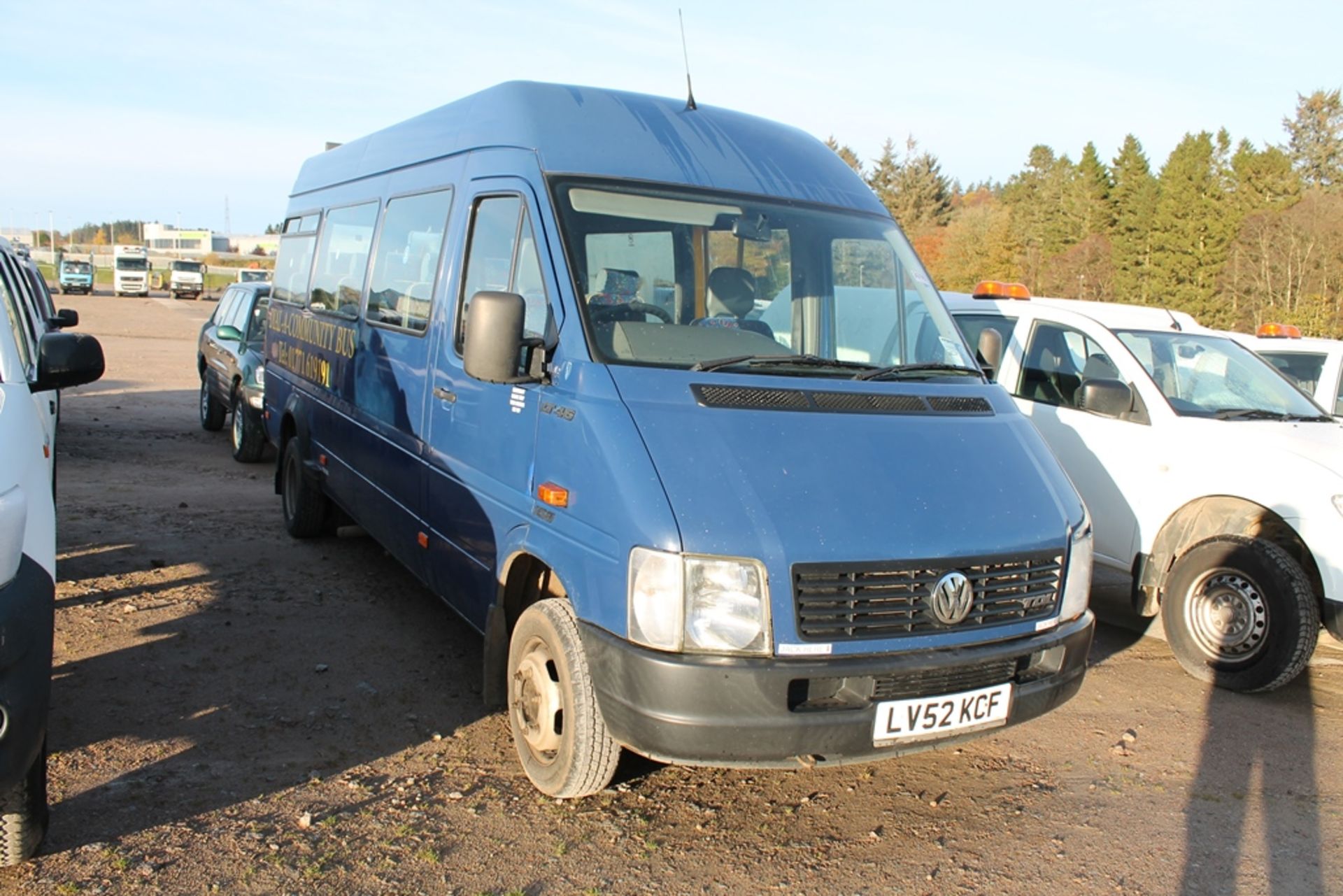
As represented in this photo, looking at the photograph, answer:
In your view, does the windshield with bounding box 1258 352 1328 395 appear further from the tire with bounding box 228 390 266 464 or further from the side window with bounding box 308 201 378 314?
the tire with bounding box 228 390 266 464

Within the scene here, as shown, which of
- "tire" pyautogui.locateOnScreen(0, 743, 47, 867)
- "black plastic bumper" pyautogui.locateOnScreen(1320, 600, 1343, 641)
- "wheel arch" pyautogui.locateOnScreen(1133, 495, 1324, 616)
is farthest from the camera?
"wheel arch" pyautogui.locateOnScreen(1133, 495, 1324, 616)

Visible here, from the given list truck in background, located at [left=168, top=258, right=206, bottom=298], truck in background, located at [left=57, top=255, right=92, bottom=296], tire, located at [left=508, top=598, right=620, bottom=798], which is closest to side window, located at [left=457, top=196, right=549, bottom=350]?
tire, located at [left=508, top=598, right=620, bottom=798]

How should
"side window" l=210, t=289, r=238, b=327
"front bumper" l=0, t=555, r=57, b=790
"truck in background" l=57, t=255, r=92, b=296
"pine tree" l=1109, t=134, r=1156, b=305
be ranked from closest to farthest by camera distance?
"front bumper" l=0, t=555, r=57, b=790, "side window" l=210, t=289, r=238, b=327, "pine tree" l=1109, t=134, r=1156, b=305, "truck in background" l=57, t=255, r=92, b=296

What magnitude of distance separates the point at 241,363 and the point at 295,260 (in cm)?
295

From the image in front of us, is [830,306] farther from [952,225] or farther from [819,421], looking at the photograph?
[952,225]

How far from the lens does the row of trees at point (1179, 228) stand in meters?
31.9

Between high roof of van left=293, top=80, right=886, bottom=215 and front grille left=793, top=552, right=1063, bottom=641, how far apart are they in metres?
1.98

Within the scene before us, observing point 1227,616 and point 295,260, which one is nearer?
point 1227,616

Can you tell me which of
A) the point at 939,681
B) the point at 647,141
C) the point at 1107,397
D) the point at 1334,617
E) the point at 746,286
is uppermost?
the point at 647,141

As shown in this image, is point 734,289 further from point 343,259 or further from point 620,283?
point 343,259

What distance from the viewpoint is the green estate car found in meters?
10.6

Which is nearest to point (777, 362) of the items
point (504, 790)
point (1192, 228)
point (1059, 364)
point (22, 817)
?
point (504, 790)

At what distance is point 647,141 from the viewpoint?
475 cm

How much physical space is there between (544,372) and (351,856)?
1779 millimetres
